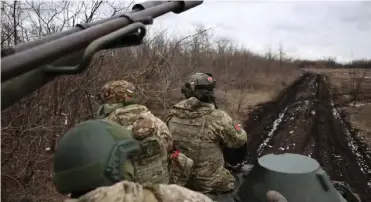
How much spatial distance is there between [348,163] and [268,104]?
10.3 metres

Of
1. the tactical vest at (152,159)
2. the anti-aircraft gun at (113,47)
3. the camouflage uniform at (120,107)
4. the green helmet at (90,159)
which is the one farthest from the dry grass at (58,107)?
the green helmet at (90,159)

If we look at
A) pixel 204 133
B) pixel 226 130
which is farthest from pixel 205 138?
pixel 226 130

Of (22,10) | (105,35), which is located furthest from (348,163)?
(105,35)

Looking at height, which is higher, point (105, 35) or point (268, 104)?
point (105, 35)

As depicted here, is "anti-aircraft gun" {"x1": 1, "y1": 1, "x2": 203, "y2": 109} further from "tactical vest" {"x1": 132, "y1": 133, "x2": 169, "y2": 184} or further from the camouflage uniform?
the camouflage uniform

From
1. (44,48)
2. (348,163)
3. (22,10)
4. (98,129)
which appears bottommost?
(348,163)

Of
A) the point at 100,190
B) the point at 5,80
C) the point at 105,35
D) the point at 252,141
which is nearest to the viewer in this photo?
the point at 5,80

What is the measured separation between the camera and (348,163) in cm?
1032

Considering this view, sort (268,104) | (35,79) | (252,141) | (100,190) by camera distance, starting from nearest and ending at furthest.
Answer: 1. (100,190)
2. (35,79)
3. (252,141)
4. (268,104)

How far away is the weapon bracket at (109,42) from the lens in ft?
5.93

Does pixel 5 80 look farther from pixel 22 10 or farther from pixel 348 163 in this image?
pixel 348 163

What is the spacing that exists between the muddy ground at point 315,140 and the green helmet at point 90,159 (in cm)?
277

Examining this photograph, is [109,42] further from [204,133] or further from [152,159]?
[204,133]

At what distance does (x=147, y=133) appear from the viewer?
2.95 meters
